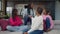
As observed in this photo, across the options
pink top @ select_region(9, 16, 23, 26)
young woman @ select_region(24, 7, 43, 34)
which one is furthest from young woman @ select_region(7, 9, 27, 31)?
young woman @ select_region(24, 7, 43, 34)

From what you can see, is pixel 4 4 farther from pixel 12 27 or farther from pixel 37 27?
pixel 37 27

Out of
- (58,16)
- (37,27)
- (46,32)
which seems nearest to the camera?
(37,27)

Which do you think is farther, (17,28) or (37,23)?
(17,28)

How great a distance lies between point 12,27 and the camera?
3.89 m

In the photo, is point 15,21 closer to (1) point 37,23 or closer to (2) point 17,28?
(2) point 17,28

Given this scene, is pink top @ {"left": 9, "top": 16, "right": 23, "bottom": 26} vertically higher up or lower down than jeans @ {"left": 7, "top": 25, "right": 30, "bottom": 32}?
higher up

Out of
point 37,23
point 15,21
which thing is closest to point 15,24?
point 15,21

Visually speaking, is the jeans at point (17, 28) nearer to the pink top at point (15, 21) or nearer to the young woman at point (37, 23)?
the pink top at point (15, 21)

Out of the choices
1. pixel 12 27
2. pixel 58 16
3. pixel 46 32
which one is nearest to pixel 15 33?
pixel 12 27

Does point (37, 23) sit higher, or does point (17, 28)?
point (37, 23)

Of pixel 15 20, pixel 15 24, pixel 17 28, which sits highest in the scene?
pixel 15 20

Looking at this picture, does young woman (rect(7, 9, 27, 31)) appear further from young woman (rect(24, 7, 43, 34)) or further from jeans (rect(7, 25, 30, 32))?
young woman (rect(24, 7, 43, 34))

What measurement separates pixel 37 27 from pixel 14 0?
6637 millimetres

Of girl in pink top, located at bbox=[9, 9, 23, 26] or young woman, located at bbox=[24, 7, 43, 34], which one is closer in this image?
young woman, located at bbox=[24, 7, 43, 34]
